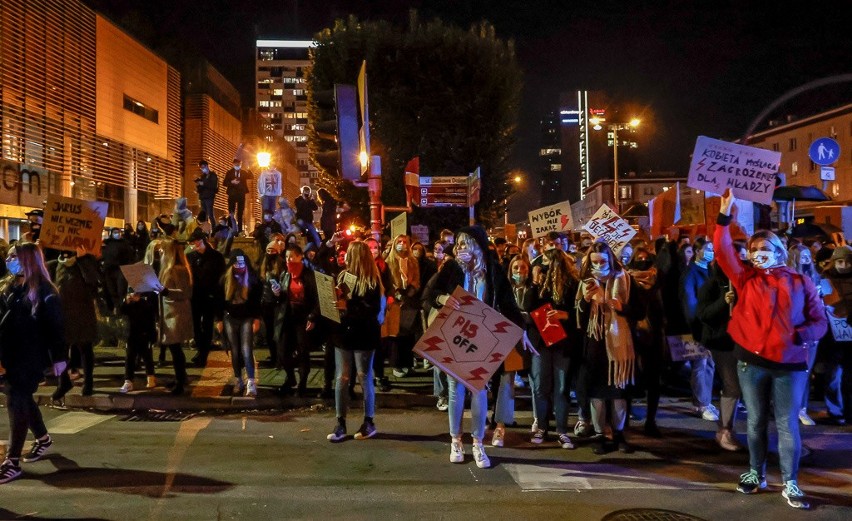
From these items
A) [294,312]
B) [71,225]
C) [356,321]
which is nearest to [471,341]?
[356,321]

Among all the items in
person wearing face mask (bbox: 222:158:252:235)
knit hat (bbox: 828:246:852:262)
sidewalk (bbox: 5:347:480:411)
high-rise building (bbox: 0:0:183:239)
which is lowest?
sidewalk (bbox: 5:347:480:411)

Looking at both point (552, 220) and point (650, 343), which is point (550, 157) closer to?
point (552, 220)

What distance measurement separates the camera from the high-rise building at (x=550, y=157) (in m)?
168

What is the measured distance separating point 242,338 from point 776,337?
639cm

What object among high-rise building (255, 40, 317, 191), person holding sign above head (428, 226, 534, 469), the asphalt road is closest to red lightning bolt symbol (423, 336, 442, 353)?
person holding sign above head (428, 226, 534, 469)

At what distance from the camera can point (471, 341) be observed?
6.50 meters

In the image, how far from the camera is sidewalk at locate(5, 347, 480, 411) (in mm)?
9328

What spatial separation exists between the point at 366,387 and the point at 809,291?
164 inches

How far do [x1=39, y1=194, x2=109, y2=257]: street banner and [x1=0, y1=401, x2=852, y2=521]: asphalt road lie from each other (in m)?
2.35

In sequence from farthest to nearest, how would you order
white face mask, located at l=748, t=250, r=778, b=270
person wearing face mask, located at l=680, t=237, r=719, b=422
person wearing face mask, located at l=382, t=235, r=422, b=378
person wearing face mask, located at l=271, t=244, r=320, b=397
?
person wearing face mask, located at l=382, t=235, r=422, b=378 → person wearing face mask, located at l=271, t=244, r=320, b=397 → person wearing face mask, located at l=680, t=237, r=719, b=422 → white face mask, located at l=748, t=250, r=778, b=270

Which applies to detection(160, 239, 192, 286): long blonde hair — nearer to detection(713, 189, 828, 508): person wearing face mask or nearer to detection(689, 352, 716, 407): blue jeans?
detection(689, 352, 716, 407): blue jeans

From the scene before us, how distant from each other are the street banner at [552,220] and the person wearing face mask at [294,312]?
488 cm

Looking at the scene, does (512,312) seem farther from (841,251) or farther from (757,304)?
(841,251)

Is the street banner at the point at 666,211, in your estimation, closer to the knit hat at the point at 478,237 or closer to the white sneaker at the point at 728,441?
the white sneaker at the point at 728,441
